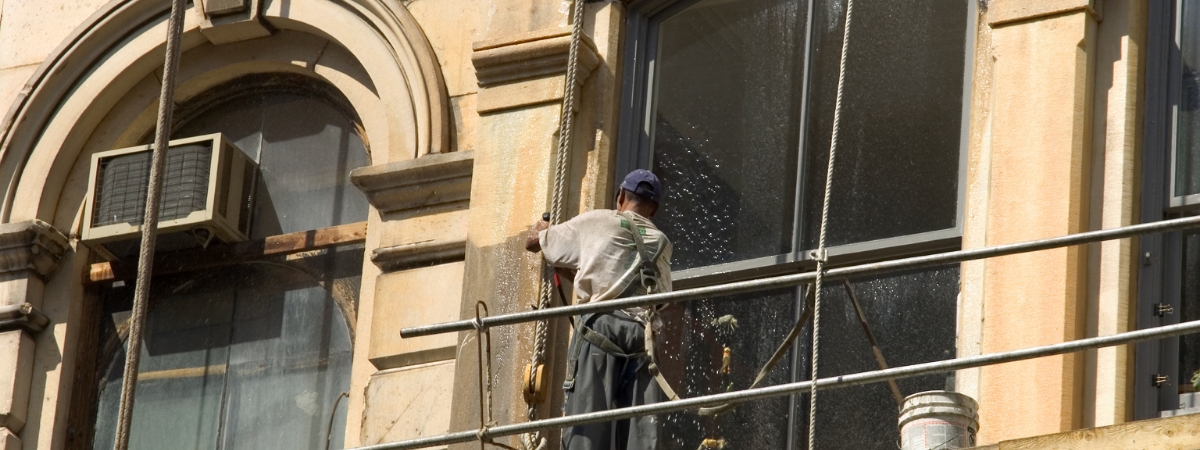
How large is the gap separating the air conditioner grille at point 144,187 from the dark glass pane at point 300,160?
0.33m

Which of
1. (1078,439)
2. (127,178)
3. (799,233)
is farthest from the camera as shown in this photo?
(127,178)

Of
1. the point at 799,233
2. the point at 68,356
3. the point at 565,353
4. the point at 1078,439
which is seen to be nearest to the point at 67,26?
the point at 68,356

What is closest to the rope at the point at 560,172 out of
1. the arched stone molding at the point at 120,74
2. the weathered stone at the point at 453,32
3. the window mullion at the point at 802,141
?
the weathered stone at the point at 453,32

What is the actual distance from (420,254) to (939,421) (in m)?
3.09

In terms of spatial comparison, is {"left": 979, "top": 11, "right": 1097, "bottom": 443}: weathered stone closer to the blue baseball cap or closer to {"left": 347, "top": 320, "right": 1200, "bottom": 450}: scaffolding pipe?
{"left": 347, "top": 320, "right": 1200, "bottom": 450}: scaffolding pipe

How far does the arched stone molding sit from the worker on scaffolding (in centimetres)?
214

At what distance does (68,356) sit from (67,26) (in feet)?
5.96

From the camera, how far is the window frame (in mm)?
7969

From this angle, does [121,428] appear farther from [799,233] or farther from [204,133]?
[799,233]

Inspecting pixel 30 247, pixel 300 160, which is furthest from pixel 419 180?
pixel 30 247

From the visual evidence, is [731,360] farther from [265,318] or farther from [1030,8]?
[265,318]

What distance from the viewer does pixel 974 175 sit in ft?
25.6

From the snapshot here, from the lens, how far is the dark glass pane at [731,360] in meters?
8.01

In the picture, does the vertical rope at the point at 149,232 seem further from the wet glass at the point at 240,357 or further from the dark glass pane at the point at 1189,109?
the dark glass pane at the point at 1189,109
